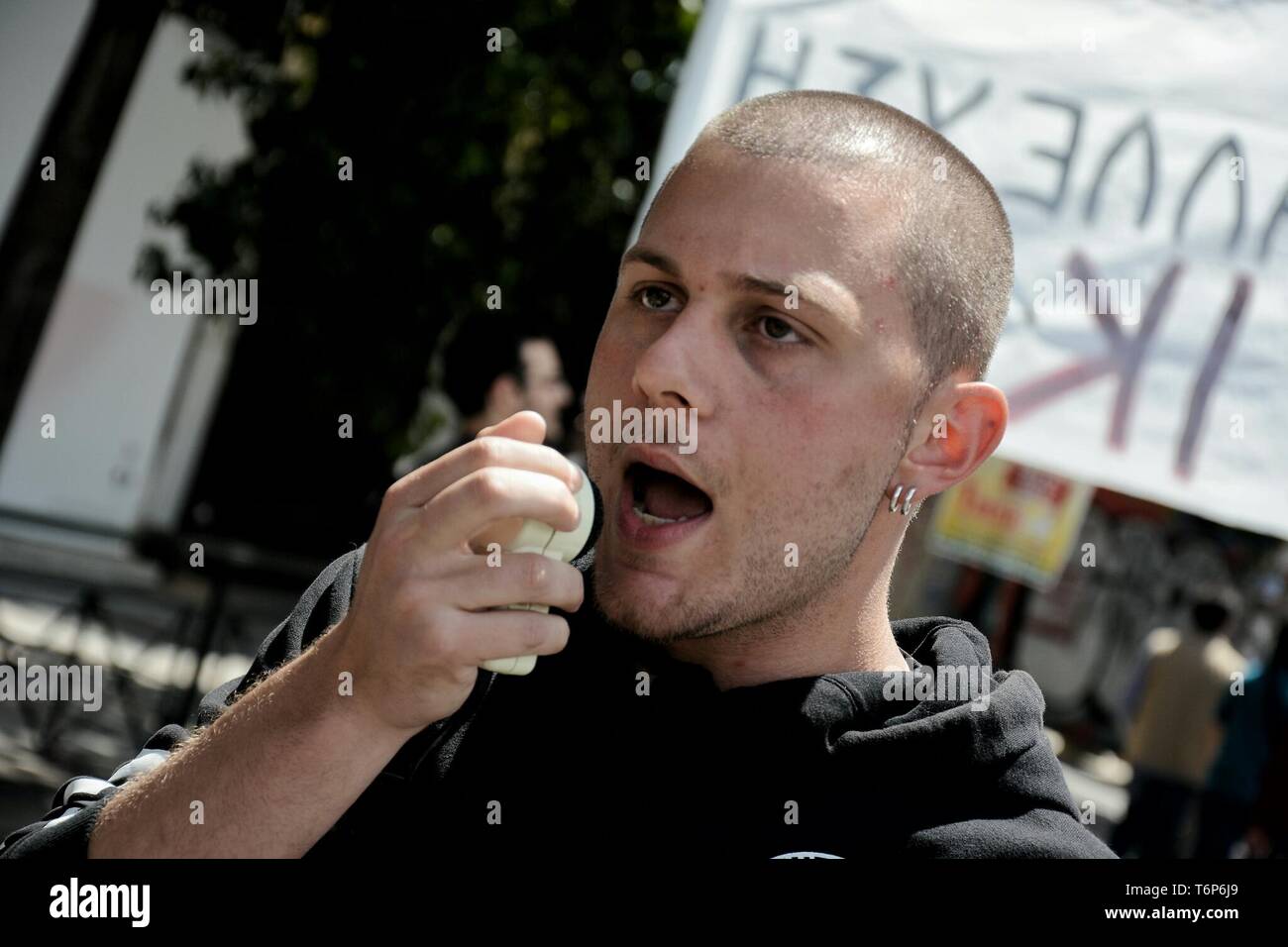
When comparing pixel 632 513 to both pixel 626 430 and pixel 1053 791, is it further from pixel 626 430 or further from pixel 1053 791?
pixel 1053 791

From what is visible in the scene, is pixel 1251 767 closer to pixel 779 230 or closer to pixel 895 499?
pixel 895 499

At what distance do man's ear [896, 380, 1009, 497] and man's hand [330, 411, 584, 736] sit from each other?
0.76m

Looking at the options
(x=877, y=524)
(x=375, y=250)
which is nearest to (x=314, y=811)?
(x=877, y=524)

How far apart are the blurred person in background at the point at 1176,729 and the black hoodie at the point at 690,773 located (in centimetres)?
769

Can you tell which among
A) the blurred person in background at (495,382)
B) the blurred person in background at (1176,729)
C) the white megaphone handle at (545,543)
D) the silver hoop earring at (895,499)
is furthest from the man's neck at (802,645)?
the blurred person in background at (1176,729)

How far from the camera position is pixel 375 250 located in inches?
290

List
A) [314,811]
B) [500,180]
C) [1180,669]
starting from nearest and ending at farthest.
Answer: [314,811] → [500,180] → [1180,669]

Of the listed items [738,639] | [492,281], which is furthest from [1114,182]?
[492,281]

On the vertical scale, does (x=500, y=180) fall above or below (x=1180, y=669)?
above

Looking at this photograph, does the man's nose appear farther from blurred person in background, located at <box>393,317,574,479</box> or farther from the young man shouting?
blurred person in background, located at <box>393,317,574,479</box>

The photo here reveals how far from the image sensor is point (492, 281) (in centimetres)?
792

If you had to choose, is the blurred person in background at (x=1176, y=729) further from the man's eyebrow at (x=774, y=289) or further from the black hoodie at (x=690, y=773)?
the man's eyebrow at (x=774, y=289)

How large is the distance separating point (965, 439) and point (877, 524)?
19cm

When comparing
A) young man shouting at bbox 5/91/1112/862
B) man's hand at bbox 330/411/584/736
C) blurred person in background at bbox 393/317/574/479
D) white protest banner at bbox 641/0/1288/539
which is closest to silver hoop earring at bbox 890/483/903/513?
young man shouting at bbox 5/91/1112/862
